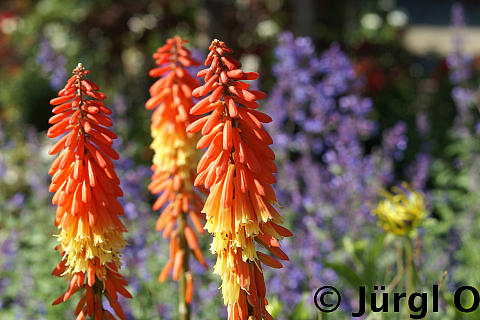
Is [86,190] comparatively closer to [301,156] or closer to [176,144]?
[176,144]

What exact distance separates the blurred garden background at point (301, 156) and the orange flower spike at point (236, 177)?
43 centimetres

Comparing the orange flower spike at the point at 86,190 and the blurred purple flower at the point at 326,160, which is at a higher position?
the blurred purple flower at the point at 326,160

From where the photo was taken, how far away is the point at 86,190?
6.31ft

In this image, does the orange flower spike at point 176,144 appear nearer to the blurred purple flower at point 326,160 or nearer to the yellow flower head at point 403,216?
the yellow flower head at point 403,216

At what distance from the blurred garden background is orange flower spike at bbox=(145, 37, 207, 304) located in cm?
40

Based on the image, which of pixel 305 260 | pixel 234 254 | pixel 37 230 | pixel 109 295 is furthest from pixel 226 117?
pixel 37 230

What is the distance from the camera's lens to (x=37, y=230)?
508 cm

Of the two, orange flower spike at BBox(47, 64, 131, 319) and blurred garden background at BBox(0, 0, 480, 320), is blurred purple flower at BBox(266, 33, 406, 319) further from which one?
orange flower spike at BBox(47, 64, 131, 319)

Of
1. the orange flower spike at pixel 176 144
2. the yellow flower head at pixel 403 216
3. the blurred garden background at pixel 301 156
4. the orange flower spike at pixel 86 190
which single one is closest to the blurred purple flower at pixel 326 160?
the blurred garden background at pixel 301 156

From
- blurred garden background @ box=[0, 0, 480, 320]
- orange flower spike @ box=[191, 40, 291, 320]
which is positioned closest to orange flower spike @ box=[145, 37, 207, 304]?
blurred garden background @ box=[0, 0, 480, 320]

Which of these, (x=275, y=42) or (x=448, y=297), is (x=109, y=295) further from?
(x=275, y=42)

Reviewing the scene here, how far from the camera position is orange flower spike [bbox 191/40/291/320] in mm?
1741

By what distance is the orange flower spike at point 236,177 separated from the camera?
174 cm

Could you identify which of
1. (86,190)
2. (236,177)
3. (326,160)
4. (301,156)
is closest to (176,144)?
(86,190)
